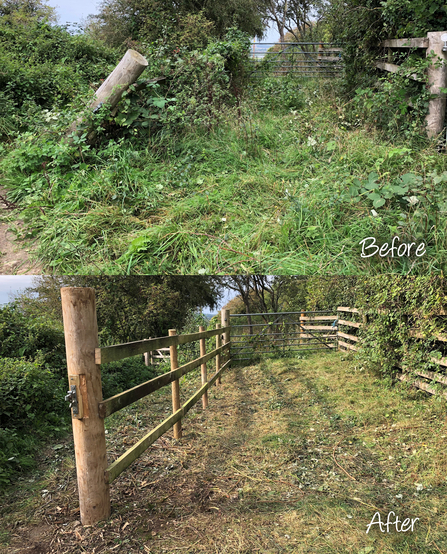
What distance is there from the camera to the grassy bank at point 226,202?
340 cm

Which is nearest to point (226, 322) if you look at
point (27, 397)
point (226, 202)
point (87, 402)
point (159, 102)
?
point (226, 202)

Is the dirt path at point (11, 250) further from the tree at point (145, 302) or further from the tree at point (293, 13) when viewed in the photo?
the tree at point (293, 13)

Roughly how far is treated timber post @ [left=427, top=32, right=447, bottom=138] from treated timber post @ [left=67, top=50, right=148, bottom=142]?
11.9 feet

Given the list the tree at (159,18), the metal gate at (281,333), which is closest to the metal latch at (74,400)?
the metal gate at (281,333)

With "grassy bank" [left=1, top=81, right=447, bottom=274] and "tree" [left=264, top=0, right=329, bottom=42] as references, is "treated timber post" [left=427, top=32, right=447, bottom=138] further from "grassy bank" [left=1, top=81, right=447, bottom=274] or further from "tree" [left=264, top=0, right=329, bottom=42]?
"tree" [left=264, top=0, right=329, bottom=42]

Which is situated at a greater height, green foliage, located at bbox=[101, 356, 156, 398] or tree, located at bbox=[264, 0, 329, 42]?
tree, located at bbox=[264, 0, 329, 42]

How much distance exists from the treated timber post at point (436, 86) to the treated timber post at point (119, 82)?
143 inches

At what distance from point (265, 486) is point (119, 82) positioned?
458 centimetres

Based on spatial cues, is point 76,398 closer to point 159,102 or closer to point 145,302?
point 159,102

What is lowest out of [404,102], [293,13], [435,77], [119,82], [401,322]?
[401,322]

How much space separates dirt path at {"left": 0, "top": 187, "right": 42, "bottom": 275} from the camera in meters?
3.46

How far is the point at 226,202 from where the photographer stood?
4152 mm

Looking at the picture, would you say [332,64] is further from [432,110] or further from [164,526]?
[164,526]

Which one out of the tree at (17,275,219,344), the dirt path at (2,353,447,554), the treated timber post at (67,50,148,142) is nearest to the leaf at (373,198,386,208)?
the dirt path at (2,353,447,554)
